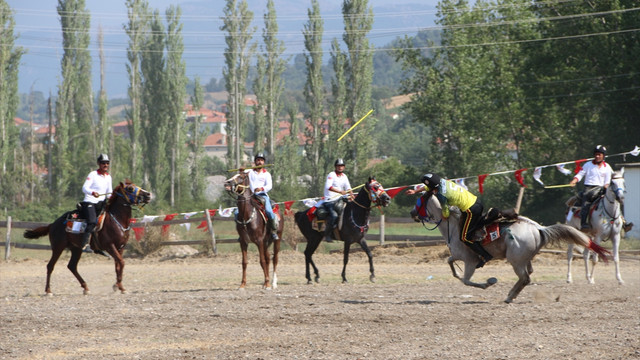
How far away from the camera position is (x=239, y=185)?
1620cm

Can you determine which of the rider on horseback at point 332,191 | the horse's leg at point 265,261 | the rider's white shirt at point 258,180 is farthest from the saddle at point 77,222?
the rider on horseback at point 332,191

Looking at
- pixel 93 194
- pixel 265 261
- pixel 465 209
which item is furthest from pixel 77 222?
pixel 465 209

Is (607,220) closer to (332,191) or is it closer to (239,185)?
(332,191)

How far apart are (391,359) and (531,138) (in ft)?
123

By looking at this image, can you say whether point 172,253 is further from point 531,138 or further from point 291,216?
point 531,138

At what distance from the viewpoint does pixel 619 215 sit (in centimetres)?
1706

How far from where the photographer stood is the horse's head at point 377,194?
1741 centimetres

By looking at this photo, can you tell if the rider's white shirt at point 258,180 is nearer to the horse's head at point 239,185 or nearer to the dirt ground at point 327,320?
the horse's head at point 239,185

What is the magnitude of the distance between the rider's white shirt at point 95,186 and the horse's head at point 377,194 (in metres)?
5.49

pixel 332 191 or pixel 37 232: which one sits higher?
pixel 332 191

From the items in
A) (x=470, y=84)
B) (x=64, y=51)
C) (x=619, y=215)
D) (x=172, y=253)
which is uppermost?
(x=64, y=51)

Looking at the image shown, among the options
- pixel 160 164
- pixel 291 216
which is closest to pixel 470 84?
pixel 291 216

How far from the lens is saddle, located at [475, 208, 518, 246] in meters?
13.4

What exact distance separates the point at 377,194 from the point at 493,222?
433cm
